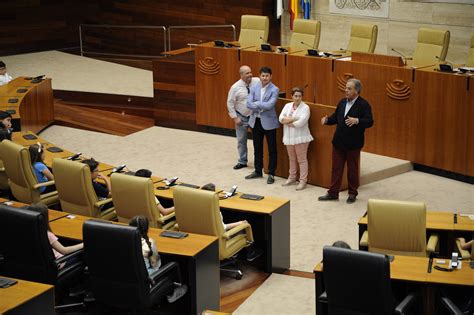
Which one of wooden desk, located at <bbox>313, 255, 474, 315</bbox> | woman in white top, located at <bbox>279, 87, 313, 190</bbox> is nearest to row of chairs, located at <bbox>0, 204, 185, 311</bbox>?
wooden desk, located at <bbox>313, 255, 474, 315</bbox>

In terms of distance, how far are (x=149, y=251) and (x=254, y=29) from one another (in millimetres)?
7466

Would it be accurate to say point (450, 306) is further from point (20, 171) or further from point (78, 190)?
point (20, 171)

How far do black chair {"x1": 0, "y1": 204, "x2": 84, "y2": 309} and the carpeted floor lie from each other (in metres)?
2.29

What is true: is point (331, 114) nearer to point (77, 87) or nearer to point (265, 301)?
point (265, 301)

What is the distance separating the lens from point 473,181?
9727 millimetres

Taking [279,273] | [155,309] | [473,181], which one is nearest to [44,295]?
[155,309]

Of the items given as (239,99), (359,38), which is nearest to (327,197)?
(239,99)

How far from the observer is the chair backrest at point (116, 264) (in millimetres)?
5730

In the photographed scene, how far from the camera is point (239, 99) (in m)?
10.2

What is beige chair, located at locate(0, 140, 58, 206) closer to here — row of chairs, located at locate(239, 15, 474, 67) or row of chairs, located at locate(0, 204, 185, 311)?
row of chairs, located at locate(0, 204, 185, 311)

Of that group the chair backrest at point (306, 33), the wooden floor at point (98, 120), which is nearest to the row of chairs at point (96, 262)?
the wooden floor at point (98, 120)

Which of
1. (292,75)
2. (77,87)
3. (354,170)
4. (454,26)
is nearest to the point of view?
(354,170)

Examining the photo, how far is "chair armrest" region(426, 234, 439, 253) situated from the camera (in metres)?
6.44

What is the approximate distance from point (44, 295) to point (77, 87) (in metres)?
9.24
